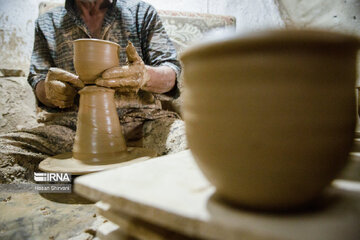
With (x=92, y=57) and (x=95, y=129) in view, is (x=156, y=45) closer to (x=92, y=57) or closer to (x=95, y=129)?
(x=92, y=57)

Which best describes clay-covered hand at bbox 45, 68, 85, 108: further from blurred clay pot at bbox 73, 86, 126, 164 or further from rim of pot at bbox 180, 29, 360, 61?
rim of pot at bbox 180, 29, 360, 61

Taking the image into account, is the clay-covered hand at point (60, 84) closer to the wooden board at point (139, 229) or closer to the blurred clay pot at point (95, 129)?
the blurred clay pot at point (95, 129)

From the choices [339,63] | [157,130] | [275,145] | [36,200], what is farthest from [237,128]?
[157,130]

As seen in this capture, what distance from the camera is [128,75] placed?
115 cm

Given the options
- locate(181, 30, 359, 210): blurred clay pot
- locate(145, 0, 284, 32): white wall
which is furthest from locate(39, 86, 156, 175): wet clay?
locate(145, 0, 284, 32): white wall

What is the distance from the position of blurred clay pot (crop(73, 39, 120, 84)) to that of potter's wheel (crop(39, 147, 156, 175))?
39 centimetres

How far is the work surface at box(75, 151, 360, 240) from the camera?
0.27 meters

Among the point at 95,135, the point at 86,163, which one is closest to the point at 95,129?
the point at 95,135

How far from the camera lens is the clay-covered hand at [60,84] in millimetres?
1300

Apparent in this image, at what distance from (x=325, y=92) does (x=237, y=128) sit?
0.39ft

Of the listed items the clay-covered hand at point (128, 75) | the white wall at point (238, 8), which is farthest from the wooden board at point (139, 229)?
the white wall at point (238, 8)

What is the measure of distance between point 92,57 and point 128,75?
0.62 feet

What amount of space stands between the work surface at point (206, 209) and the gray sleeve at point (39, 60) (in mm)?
1641

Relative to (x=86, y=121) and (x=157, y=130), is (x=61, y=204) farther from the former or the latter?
(x=157, y=130)
